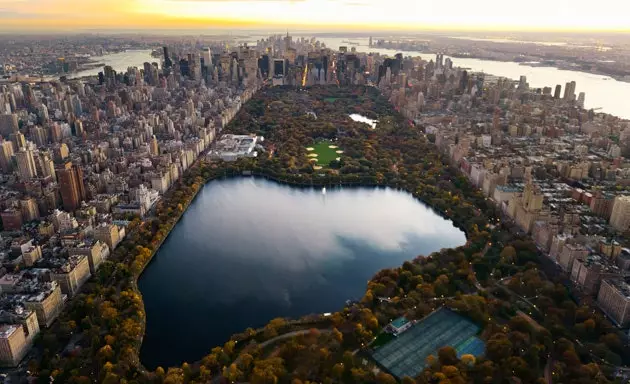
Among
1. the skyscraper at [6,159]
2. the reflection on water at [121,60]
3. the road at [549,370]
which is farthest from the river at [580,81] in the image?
the reflection on water at [121,60]

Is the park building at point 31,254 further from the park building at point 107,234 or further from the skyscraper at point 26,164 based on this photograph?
the skyscraper at point 26,164

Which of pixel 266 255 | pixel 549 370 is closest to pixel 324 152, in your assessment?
pixel 266 255

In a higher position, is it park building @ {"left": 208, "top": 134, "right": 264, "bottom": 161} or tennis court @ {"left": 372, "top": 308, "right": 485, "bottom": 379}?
park building @ {"left": 208, "top": 134, "right": 264, "bottom": 161}

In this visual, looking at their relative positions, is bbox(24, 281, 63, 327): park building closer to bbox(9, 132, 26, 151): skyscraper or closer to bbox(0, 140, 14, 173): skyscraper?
bbox(0, 140, 14, 173): skyscraper

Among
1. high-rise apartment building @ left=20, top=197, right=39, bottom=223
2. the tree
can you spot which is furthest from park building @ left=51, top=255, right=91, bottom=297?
the tree

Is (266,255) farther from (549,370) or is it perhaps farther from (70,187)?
(549,370)

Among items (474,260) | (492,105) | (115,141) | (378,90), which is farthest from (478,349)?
(378,90)

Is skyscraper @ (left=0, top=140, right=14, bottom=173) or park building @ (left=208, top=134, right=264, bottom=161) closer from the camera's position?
skyscraper @ (left=0, top=140, right=14, bottom=173)

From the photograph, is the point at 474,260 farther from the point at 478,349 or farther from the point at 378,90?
the point at 378,90
